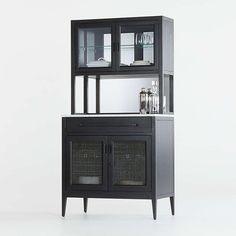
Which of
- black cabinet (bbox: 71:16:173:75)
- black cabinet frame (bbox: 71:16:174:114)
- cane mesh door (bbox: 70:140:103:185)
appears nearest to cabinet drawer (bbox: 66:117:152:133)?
cane mesh door (bbox: 70:140:103:185)

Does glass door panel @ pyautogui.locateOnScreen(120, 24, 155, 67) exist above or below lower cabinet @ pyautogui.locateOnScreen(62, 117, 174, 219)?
above

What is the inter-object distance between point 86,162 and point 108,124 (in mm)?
400

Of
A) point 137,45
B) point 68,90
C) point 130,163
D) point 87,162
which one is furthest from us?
point 68,90

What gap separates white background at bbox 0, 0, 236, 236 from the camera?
9.93 meters

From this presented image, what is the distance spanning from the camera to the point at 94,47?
788cm

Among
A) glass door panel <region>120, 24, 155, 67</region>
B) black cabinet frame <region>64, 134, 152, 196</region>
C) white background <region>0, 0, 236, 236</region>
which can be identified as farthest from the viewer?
white background <region>0, 0, 236, 236</region>

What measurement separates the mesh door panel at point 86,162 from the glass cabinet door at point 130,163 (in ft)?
0.48

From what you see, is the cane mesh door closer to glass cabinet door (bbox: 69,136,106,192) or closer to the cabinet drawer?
glass cabinet door (bbox: 69,136,106,192)

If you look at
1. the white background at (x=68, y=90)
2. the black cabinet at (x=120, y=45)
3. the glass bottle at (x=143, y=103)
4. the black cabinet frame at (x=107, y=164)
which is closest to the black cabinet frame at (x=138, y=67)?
the black cabinet at (x=120, y=45)

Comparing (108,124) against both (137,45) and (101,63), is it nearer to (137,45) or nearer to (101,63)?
(101,63)

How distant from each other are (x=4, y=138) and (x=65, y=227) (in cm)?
354

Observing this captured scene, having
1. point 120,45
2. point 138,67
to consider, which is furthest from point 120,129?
point 120,45

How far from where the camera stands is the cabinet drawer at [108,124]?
296 inches
